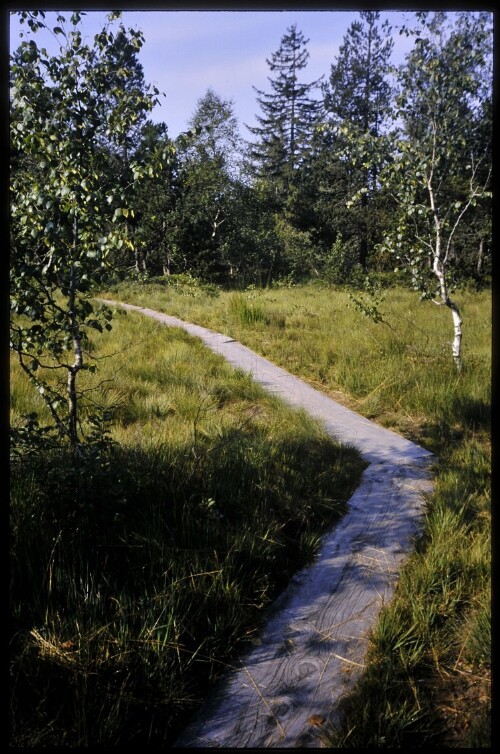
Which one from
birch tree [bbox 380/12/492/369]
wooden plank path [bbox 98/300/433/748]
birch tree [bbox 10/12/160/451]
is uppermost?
birch tree [bbox 380/12/492/369]

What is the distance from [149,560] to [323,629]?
931 mm

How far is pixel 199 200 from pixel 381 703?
19865 millimetres

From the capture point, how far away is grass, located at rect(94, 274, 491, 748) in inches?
71.9

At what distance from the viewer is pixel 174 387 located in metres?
5.65

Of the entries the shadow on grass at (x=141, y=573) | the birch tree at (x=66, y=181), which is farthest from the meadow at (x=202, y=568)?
the birch tree at (x=66, y=181)

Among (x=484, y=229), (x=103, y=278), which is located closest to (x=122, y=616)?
(x=103, y=278)

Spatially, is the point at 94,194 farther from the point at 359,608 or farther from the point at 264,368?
the point at 264,368

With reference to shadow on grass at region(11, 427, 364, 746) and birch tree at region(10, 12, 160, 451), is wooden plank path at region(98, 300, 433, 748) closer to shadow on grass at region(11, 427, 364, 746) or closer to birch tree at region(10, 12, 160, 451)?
shadow on grass at region(11, 427, 364, 746)

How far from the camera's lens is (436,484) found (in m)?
3.63

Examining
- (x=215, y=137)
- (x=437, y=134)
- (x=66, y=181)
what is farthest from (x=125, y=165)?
(x=215, y=137)

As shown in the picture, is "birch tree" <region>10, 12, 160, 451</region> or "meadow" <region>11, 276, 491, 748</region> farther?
"birch tree" <region>10, 12, 160, 451</region>

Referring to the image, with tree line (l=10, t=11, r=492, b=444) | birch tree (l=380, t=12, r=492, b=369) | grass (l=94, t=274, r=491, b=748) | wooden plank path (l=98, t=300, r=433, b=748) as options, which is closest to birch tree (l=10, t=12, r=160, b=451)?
tree line (l=10, t=11, r=492, b=444)

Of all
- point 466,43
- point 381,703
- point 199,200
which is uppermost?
point 199,200

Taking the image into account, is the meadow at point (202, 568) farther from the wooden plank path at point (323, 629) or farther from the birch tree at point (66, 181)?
the birch tree at point (66, 181)
